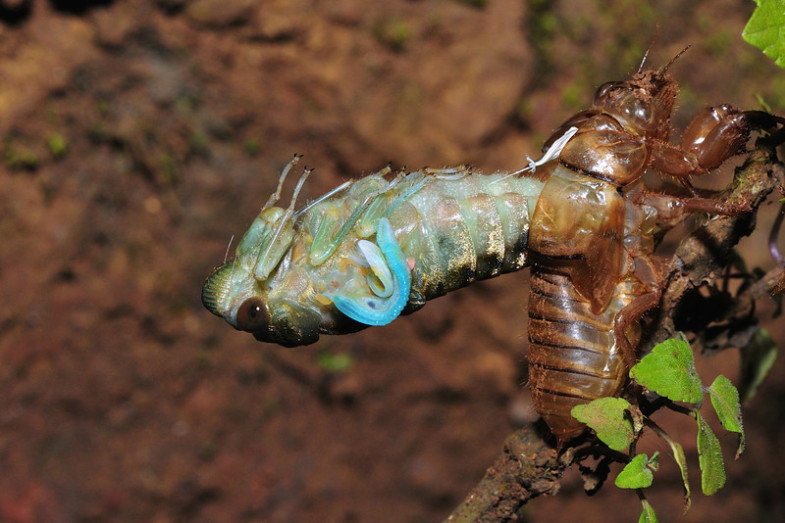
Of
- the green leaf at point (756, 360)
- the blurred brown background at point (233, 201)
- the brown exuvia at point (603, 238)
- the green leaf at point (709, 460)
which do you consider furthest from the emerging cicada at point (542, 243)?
the blurred brown background at point (233, 201)

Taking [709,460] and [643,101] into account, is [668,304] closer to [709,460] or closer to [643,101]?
[709,460]

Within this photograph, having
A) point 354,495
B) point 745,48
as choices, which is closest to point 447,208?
point 354,495

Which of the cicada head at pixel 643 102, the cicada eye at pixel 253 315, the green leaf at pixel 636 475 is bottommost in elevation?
the green leaf at pixel 636 475

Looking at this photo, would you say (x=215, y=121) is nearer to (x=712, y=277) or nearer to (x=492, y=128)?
(x=492, y=128)

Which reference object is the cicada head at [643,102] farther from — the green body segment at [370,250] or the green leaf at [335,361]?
the green leaf at [335,361]

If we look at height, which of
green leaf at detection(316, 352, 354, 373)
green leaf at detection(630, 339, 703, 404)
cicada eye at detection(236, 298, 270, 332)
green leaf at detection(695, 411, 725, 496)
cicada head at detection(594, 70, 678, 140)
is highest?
cicada head at detection(594, 70, 678, 140)

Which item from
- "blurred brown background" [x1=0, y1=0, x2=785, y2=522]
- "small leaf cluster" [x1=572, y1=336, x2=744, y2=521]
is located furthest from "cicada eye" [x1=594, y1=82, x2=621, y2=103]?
"blurred brown background" [x1=0, y1=0, x2=785, y2=522]

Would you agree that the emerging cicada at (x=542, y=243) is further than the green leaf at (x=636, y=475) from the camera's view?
Yes

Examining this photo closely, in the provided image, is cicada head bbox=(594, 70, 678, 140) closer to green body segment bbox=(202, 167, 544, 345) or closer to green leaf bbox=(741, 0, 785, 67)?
green body segment bbox=(202, 167, 544, 345)
